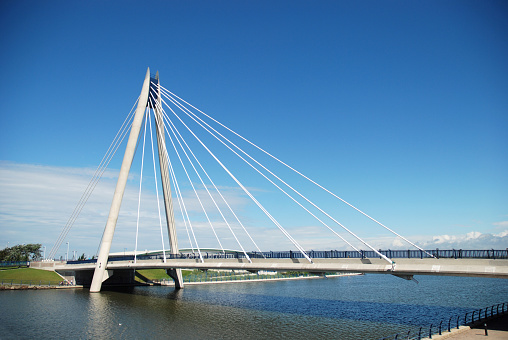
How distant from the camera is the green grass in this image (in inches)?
2094

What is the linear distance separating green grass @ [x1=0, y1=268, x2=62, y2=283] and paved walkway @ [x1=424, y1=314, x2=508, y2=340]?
53890mm

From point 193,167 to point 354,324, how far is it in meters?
23.1

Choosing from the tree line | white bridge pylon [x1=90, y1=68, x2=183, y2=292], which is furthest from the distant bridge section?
the tree line

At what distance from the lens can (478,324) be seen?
23.4 meters

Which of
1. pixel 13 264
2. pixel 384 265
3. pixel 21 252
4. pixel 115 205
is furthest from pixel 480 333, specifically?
pixel 21 252

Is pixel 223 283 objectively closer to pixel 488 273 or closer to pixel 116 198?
pixel 116 198

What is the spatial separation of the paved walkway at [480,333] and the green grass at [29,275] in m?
53.9

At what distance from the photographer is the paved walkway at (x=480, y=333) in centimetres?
2005

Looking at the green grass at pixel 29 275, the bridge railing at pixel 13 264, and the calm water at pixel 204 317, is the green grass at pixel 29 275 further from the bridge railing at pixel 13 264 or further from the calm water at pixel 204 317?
the bridge railing at pixel 13 264

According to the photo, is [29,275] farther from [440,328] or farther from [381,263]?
[440,328]

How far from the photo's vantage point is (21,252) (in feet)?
290

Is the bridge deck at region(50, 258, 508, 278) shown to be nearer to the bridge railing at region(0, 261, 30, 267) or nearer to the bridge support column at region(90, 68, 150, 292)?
the bridge support column at region(90, 68, 150, 292)

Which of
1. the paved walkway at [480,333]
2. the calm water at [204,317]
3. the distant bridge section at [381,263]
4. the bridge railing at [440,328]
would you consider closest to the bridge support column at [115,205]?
the calm water at [204,317]

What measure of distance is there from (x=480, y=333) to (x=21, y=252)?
97.8 meters
